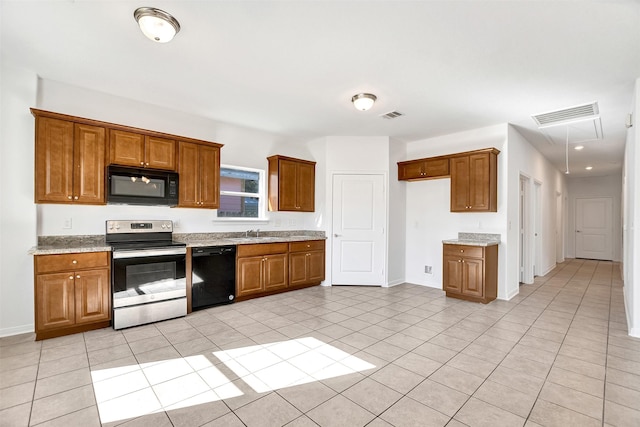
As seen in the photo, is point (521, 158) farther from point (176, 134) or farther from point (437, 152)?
point (176, 134)

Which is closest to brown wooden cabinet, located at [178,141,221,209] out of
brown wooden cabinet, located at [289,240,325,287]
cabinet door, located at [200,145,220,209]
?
cabinet door, located at [200,145,220,209]

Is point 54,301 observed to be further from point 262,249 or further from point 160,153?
point 262,249

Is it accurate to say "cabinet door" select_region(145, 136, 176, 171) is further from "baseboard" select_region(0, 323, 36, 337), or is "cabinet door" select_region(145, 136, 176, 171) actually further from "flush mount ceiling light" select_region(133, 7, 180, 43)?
"baseboard" select_region(0, 323, 36, 337)

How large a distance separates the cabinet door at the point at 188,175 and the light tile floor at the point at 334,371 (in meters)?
1.49

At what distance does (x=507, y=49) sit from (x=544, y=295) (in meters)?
4.12

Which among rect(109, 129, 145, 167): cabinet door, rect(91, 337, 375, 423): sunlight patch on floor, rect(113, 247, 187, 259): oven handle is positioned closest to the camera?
rect(91, 337, 375, 423): sunlight patch on floor

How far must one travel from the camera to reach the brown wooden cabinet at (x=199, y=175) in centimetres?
401

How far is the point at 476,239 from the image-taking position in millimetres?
4875

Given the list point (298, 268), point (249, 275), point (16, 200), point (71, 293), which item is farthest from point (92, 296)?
point (298, 268)

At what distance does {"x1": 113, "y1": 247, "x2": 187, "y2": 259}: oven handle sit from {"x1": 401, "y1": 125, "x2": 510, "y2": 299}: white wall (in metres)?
4.05

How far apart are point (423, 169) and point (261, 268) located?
3.25 metres

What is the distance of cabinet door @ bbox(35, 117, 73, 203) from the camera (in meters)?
3.09

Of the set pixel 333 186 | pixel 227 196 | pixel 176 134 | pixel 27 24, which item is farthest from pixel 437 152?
pixel 27 24

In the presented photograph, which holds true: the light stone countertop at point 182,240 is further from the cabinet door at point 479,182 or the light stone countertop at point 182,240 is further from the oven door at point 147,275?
the cabinet door at point 479,182
